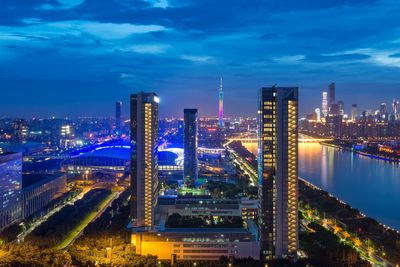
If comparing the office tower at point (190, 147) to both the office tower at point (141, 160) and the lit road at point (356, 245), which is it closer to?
the lit road at point (356, 245)

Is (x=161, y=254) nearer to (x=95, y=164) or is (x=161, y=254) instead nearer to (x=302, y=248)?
(x=302, y=248)

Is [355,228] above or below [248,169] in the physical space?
below

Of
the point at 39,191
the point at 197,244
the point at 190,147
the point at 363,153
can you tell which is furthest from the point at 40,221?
the point at 363,153

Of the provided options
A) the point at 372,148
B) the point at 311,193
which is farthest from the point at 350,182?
the point at 372,148

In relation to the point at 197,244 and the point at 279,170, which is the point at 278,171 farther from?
the point at 197,244

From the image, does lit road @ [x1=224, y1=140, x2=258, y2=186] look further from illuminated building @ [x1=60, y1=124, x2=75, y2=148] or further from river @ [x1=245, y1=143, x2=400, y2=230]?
illuminated building @ [x1=60, y1=124, x2=75, y2=148]
